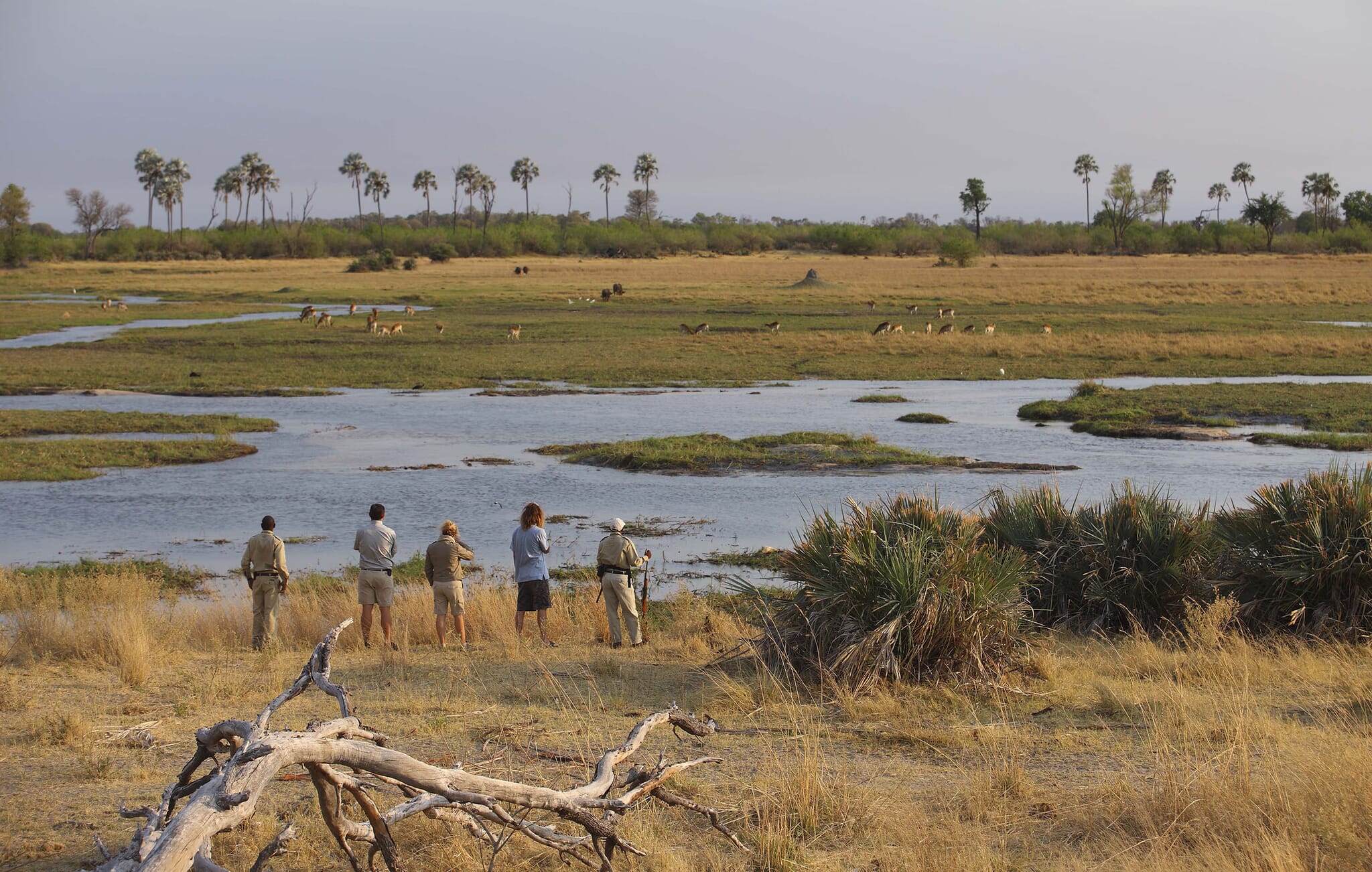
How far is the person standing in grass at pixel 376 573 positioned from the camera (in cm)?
1248

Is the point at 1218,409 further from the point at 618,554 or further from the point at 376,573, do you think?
the point at 376,573

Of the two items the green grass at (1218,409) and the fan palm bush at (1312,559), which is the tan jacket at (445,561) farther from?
the green grass at (1218,409)

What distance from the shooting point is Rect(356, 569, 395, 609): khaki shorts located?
12.5m

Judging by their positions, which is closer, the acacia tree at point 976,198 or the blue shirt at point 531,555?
the blue shirt at point 531,555

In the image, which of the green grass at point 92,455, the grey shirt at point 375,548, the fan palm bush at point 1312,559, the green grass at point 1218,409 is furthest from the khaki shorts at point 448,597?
the green grass at point 1218,409

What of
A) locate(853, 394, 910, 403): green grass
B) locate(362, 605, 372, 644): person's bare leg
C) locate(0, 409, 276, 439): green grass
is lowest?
locate(362, 605, 372, 644): person's bare leg

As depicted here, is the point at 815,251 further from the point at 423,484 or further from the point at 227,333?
the point at 423,484

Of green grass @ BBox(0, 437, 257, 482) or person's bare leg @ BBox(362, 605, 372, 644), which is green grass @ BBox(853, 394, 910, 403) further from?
person's bare leg @ BBox(362, 605, 372, 644)

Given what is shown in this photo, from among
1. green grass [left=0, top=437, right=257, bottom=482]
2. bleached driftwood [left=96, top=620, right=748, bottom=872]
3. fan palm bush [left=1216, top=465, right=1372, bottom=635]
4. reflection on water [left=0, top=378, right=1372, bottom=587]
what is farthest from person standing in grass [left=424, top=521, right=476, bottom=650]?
green grass [left=0, top=437, right=257, bottom=482]

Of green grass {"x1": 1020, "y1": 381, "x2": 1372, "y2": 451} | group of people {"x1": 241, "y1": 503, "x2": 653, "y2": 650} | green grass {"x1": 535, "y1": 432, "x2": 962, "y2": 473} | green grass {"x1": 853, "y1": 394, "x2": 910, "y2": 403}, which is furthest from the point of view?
green grass {"x1": 853, "y1": 394, "x2": 910, "y2": 403}

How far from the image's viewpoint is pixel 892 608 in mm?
9641

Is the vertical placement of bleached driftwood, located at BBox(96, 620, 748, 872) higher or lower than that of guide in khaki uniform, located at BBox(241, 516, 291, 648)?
higher

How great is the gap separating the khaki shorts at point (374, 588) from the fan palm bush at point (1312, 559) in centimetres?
857

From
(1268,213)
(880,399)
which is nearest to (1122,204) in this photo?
(1268,213)
